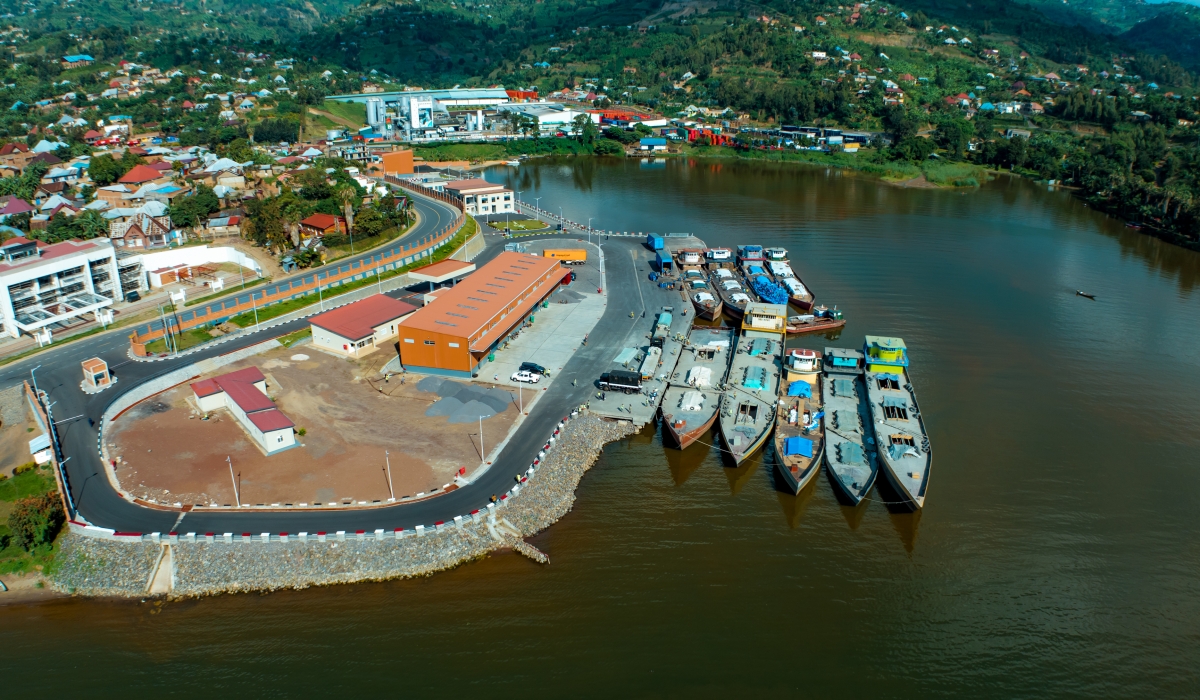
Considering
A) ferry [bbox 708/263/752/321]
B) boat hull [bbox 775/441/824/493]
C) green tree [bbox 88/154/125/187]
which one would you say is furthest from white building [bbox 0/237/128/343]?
boat hull [bbox 775/441/824/493]

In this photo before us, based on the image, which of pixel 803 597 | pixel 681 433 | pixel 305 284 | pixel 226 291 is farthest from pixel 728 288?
pixel 226 291

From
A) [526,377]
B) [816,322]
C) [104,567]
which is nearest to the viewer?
[104,567]

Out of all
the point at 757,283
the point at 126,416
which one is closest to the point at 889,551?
the point at 757,283

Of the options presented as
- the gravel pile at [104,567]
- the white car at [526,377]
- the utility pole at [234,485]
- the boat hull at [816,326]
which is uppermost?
the white car at [526,377]

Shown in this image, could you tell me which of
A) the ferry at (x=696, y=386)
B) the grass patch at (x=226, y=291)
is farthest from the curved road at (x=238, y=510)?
the grass patch at (x=226, y=291)

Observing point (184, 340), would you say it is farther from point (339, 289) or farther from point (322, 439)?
point (322, 439)

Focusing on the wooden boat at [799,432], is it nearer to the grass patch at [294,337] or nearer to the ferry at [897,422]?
the ferry at [897,422]
